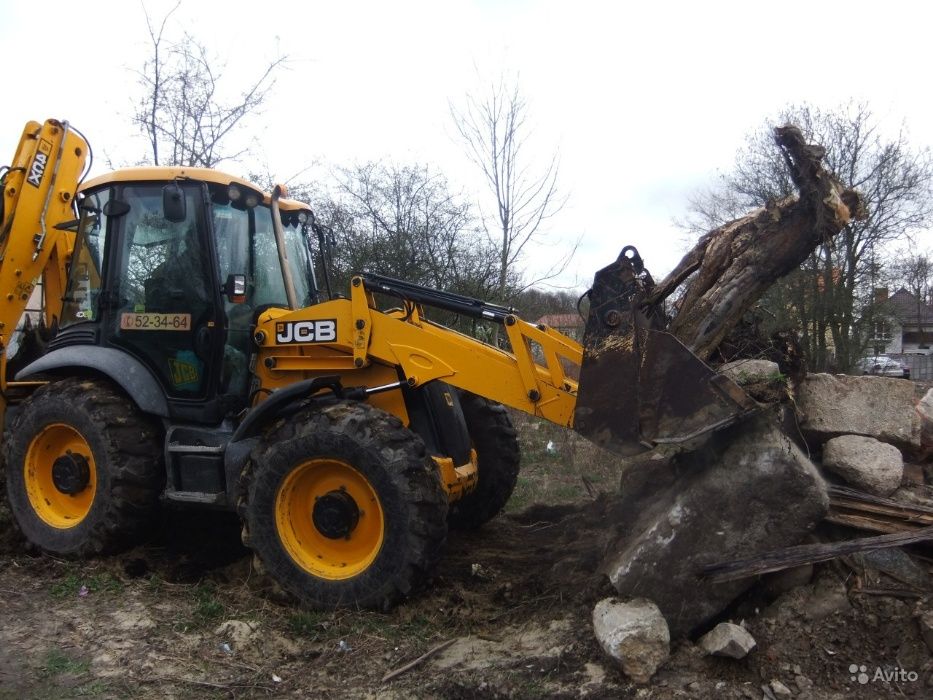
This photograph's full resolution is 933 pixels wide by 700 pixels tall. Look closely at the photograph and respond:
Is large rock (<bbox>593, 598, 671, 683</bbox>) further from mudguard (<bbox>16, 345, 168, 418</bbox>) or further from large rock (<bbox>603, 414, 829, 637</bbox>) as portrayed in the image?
mudguard (<bbox>16, 345, 168, 418</bbox>)

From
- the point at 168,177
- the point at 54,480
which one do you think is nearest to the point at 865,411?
the point at 168,177

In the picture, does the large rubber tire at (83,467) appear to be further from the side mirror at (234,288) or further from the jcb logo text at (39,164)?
the jcb logo text at (39,164)

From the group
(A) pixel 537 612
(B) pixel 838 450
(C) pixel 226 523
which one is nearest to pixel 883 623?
(B) pixel 838 450

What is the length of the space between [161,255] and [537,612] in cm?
362

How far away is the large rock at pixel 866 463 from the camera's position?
178 inches

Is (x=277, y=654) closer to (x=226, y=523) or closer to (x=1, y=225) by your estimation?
(x=226, y=523)

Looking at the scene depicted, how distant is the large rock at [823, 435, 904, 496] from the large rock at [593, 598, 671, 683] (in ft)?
5.14

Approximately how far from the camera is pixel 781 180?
22016mm

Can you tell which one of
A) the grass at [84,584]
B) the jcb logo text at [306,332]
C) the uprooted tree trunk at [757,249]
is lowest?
the grass at [84,584]

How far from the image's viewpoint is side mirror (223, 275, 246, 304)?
18.3 feet

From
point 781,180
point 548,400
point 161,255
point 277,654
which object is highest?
point 781,180

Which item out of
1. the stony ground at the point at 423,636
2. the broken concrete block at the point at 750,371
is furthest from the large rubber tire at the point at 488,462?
the broken concrete block at the point at 750,371

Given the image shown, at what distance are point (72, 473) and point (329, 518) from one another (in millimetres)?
2170

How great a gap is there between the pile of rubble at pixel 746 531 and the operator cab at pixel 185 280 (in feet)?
9.96
